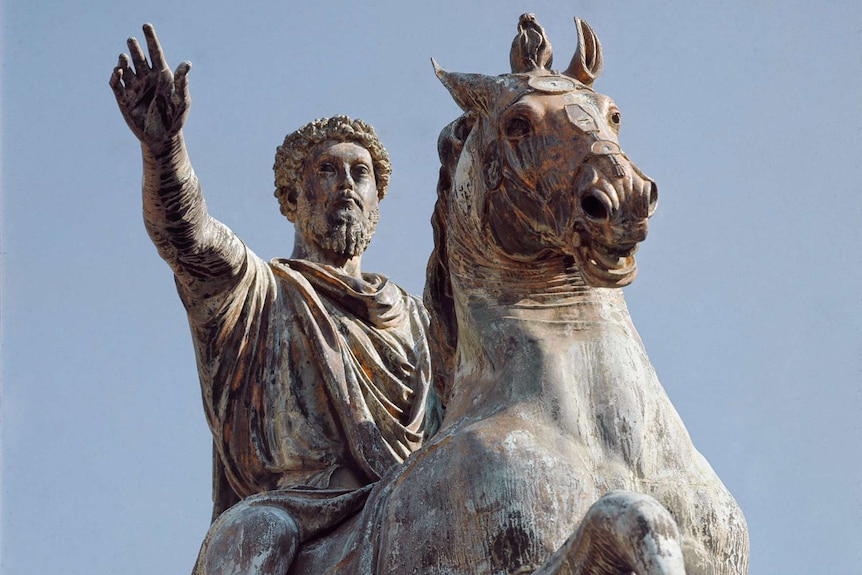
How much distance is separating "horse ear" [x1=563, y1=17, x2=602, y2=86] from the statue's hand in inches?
82.6

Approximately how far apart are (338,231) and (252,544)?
10.2 ft

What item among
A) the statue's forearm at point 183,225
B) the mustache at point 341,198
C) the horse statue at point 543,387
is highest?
the mustache at point 341,198

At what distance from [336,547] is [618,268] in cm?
224

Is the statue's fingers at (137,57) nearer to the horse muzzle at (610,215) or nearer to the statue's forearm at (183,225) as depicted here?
the statue's forearm at (183,225)

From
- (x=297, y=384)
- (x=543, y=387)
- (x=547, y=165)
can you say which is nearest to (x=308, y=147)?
(x=297, y=384)

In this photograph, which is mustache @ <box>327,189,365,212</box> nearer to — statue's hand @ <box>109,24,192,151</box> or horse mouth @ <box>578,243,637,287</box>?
statue's hand @ <box>109,24,192,151</box>

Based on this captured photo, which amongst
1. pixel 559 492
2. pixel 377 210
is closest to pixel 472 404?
pixel 559 492

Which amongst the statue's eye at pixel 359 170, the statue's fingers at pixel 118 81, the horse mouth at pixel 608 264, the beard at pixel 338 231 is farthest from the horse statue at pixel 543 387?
the statue's eye at pixel 359 170

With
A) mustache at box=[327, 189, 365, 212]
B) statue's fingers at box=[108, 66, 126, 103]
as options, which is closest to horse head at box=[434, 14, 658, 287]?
statue's fingers at box=[108, 66, 126, 103]

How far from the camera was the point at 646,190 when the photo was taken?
10422mm

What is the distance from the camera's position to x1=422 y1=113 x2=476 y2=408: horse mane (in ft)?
38.2

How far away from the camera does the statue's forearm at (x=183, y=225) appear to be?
12141mm

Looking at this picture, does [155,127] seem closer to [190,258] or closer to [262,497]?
[190,258]

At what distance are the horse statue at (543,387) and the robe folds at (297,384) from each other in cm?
120
